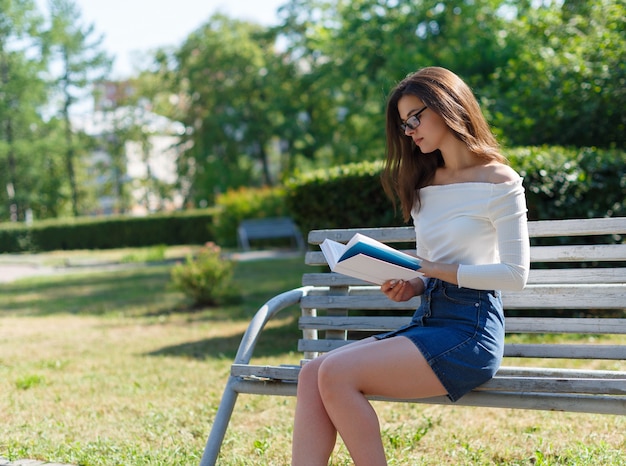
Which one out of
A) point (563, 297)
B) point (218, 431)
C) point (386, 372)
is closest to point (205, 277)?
point (218, 431)

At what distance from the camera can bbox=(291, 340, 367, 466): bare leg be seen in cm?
251

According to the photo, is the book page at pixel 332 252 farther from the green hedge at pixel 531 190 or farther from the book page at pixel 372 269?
the green hedge at pixel 531 190

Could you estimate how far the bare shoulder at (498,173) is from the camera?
2682mm

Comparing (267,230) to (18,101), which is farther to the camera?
(18,101)

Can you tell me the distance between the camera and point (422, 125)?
9.09 feet

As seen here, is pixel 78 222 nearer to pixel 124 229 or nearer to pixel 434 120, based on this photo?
pixel 124 229

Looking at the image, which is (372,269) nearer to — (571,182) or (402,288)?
(402,288)

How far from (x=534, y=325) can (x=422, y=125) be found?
38.8 inches

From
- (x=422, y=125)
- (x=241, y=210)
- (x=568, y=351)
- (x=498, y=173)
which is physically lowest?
(x=568, y=351)

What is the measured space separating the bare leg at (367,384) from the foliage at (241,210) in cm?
1907

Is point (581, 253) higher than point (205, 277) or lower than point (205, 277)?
higher

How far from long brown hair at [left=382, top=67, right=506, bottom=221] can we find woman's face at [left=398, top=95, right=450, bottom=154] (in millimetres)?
29

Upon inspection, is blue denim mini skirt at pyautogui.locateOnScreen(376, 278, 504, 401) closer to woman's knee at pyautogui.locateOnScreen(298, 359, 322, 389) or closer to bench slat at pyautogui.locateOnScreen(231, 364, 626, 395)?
bench slat at pyautogui.locateOnScreen(231, 364, 626, 395)

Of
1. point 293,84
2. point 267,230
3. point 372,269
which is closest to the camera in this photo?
point 372,269
